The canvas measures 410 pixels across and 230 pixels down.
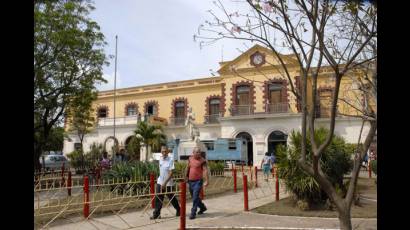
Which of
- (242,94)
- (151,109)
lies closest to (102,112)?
(151,109)

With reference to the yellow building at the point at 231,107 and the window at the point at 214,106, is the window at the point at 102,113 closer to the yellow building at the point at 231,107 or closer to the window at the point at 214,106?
the yellow building at the point at 231,107

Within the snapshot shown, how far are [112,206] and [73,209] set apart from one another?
975mm

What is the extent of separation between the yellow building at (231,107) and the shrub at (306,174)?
44.5ft

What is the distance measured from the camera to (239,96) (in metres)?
33.3

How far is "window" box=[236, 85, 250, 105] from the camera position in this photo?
33.0m

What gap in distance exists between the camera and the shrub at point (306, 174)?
10.4 meters

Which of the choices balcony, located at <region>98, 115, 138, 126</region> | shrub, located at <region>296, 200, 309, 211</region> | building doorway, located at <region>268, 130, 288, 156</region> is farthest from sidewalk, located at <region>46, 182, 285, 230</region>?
balcony, located at <region>98, 115, 138, 126</region>

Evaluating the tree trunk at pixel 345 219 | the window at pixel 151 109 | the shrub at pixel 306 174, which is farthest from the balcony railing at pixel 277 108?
the tree trunk at pixel 345 219

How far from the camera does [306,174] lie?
10.6m

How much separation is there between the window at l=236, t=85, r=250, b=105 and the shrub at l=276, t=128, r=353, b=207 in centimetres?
2137

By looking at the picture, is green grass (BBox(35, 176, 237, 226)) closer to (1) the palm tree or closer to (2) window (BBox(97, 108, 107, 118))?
(1) the palm tree
